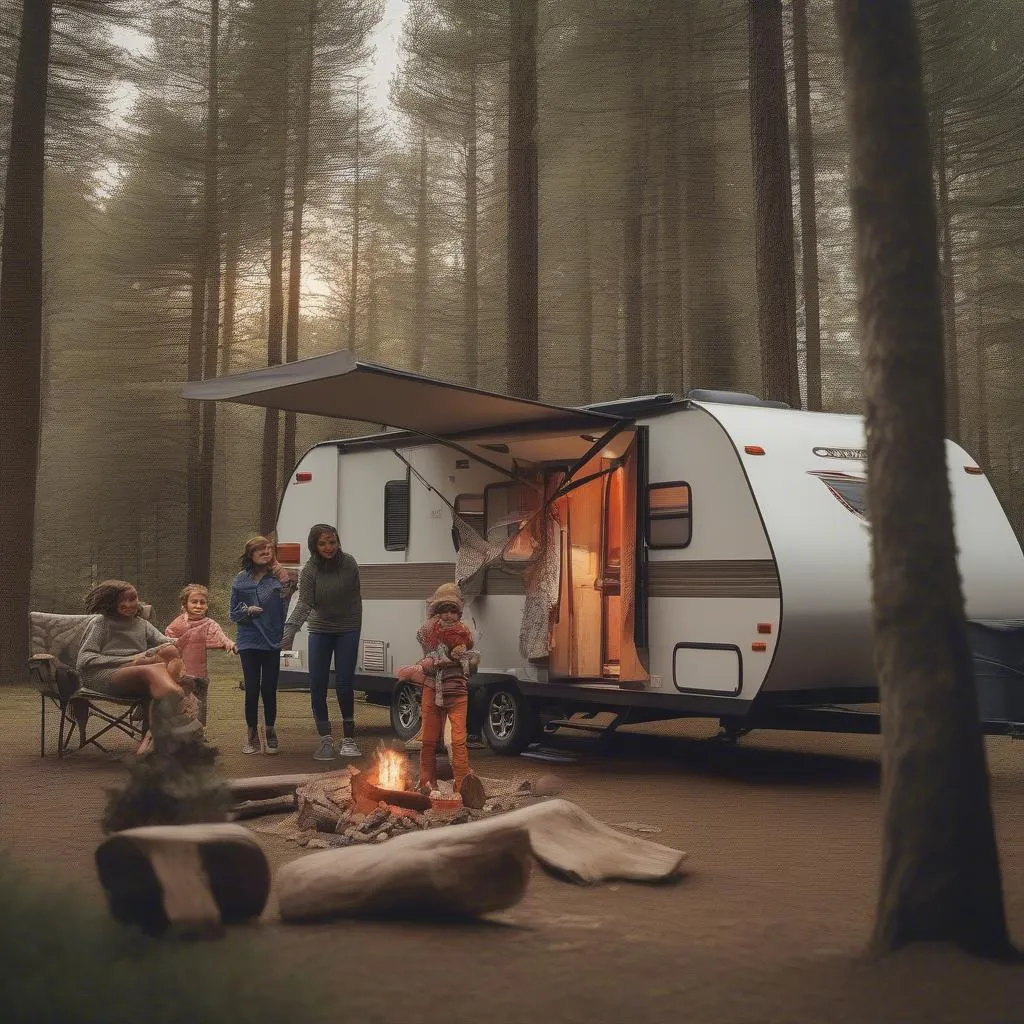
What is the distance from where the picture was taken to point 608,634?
1166 cm

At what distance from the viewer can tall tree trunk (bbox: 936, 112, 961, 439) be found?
24719 mm

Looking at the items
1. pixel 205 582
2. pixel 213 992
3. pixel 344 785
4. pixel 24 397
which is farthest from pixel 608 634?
pixel 205 582

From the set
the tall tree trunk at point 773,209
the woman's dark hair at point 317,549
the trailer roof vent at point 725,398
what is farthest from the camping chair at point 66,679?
the tall tree trunk at point 773,209

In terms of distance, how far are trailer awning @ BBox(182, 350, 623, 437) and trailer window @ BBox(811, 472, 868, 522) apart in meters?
1.65

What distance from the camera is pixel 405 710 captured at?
487 inches

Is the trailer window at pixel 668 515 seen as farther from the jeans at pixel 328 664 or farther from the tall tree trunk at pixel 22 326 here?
the tall tree trunk at pixel 22 326

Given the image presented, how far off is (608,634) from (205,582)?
1494cm

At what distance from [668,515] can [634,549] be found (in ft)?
1.31

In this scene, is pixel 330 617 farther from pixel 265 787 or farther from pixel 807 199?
pixel 807 199

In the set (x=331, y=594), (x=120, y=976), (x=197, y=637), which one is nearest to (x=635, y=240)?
(x=331, y=594)

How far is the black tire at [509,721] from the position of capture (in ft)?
37.0

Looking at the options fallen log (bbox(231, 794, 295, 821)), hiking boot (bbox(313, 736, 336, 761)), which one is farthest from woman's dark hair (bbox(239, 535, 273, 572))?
fallen log (bbox(231, 794, 295, 821))

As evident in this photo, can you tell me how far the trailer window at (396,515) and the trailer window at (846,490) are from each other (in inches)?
164

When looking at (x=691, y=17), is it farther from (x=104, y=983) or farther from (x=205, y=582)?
(x=104, y=983)
